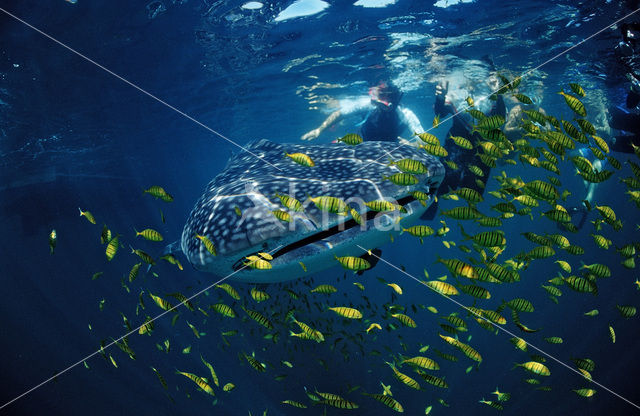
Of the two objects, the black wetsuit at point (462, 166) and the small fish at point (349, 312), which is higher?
the small fish at point (349, 312)

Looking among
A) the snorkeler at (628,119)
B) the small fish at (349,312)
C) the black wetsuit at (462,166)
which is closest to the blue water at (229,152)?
the small fish at (349,312)

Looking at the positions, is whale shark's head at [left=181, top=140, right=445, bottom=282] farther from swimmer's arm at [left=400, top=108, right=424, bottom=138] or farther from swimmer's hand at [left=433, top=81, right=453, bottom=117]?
swimmer's arm at [left=400, top=108, right=424, bottom=138]

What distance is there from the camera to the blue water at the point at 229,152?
1127 cm

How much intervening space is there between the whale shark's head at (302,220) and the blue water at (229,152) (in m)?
1.49

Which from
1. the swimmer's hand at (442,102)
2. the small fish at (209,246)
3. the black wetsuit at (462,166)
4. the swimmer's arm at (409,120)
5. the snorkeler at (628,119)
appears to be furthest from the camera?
the swimmer's arm at (409,120)

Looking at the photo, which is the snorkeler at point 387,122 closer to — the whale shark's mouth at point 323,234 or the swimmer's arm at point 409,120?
the swimmer's arm at point 409,120

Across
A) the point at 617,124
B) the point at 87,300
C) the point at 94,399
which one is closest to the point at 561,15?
the point at 617,124

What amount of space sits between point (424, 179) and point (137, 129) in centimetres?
2385

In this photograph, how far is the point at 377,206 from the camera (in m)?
3.02

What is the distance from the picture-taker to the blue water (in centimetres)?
1127

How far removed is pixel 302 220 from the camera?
302 cm

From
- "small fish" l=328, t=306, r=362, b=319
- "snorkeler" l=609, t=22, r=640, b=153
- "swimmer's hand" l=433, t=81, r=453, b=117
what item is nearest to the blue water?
"small fish" l=328, t=306, r=362, b=319

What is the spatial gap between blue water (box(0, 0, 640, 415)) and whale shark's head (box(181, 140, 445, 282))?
58.7 inches

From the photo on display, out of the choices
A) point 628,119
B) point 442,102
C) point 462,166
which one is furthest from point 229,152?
point 628,119
